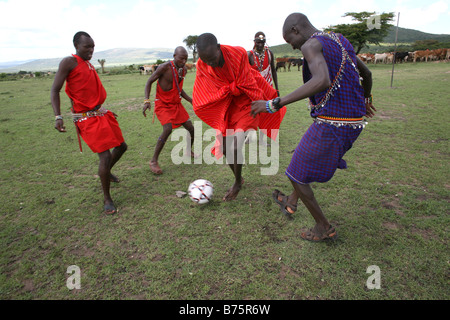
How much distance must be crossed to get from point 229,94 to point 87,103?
1.95 meters

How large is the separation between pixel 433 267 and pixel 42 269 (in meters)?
3.78

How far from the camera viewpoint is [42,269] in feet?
8.87

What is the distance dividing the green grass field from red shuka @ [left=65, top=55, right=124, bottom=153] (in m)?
0.94

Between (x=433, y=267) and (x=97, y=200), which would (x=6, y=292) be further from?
(x=433, y=267)

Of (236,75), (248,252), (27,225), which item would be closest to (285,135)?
(236,75)

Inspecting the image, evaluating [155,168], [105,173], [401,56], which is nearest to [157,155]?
[155,168]

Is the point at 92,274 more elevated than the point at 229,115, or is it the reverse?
the point at 229,115

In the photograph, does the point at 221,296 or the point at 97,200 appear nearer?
the point at 221,296

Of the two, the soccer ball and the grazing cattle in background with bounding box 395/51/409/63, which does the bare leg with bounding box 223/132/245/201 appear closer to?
the soccer ball

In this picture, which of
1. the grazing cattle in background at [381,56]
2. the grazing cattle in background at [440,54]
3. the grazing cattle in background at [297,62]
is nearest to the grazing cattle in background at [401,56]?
the grazing cattle in background at [381,56]

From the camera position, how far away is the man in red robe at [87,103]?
3.44m

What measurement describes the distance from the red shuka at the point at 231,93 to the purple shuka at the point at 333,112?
98 cm
